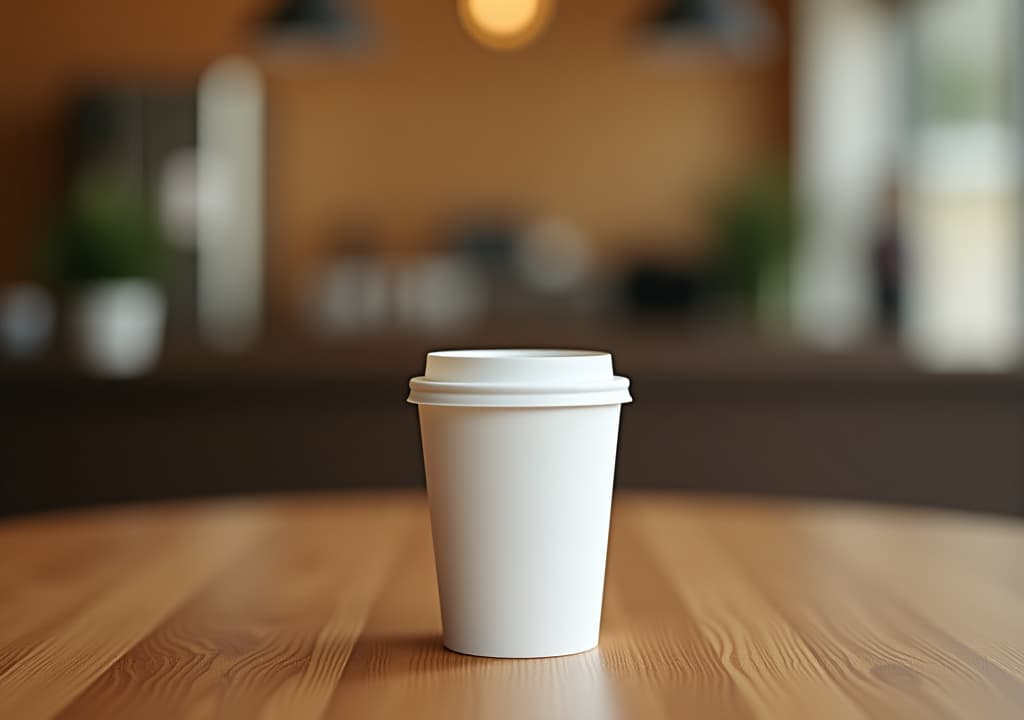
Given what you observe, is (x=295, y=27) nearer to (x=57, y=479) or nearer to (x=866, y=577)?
(x=57, y=479)

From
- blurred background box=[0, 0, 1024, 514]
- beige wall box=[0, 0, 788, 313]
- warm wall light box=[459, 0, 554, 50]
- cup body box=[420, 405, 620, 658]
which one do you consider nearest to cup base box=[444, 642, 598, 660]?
cup body box=[420, 405, 620, 658]

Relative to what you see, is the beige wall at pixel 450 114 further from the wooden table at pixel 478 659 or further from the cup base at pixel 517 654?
the cup base at pixel 517 654

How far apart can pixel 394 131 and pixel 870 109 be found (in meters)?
2.77

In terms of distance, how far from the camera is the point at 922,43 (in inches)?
273

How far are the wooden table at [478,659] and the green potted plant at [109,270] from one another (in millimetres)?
1900

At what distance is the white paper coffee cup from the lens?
78 centimetres

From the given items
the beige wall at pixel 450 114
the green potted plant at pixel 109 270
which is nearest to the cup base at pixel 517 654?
the green potted plant at pixel 109 270

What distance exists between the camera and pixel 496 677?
2.49 ft

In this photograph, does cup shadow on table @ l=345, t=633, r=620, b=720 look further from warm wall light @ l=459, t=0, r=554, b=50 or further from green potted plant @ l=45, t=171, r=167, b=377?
warm wall light @ l=459, t=0, r=554, b=50

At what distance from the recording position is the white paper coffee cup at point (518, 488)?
2.57 feet

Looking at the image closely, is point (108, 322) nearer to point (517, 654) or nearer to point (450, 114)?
point (517, 654)

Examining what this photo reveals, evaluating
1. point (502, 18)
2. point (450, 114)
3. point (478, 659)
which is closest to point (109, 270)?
point (502, 18)

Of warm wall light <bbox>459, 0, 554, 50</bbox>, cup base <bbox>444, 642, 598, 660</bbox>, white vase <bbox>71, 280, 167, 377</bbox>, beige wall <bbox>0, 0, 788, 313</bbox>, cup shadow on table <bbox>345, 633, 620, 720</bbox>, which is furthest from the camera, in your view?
beige wall <bbox>0, 0, 788, 313</bbox>

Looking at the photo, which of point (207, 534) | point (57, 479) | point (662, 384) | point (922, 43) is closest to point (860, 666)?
point (207, 534)
